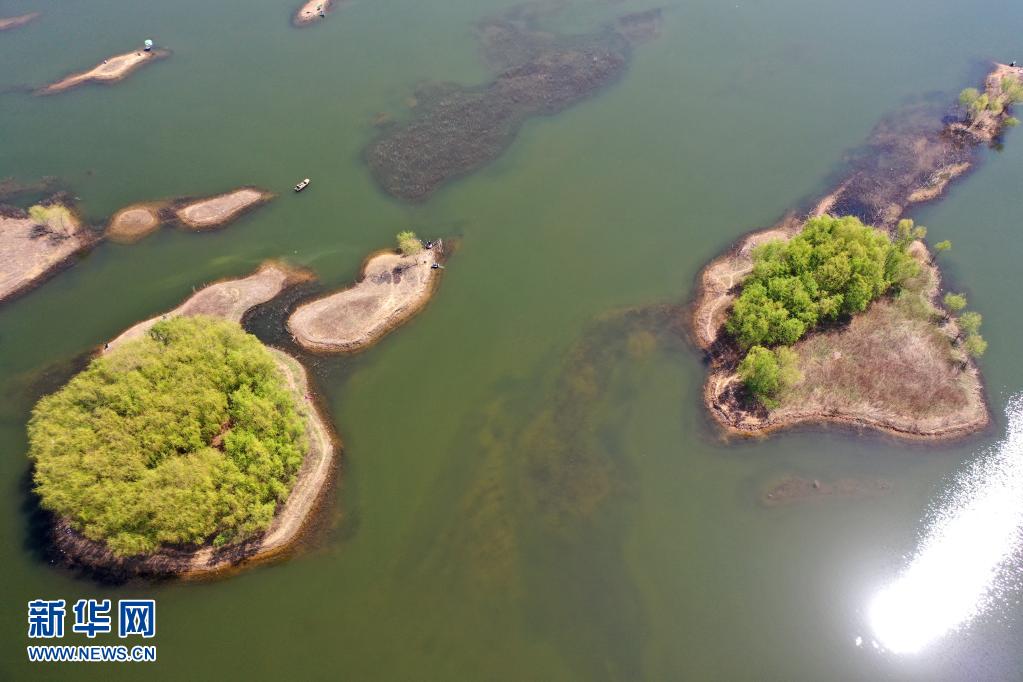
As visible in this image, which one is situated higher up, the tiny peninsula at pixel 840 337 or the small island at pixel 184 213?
the small island at pixel 184 213

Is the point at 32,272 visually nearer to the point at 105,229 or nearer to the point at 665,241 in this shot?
the point at 105,229

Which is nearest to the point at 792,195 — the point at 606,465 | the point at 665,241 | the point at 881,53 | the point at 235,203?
the point at 665,241

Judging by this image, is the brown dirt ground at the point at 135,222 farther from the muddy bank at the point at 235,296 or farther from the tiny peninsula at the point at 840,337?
the tiny peninsula at the point at 840,337

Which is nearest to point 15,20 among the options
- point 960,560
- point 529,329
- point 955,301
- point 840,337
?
point 529,329

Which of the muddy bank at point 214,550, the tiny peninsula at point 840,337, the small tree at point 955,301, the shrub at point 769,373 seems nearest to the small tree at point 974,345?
the tiny peninsula at point 840,337

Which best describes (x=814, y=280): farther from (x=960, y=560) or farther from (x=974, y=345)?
(x=960, y=560)
